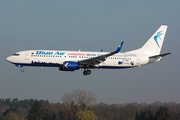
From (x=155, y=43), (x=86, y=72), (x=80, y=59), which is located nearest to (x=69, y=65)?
(x=80, y=59)

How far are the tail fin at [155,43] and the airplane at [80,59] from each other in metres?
1.64

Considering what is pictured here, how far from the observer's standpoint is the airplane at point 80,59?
53.3 metres

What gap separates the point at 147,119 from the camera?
103188 mm

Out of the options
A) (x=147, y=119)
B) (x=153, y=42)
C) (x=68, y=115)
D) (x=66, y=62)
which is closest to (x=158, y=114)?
(x=147, y=119)

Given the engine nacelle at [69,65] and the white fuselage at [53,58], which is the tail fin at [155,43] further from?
the engine nacelle at [69,65]

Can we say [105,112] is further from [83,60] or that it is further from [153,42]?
[83,60]

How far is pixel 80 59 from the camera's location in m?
55.0

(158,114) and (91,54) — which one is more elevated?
(91,54)

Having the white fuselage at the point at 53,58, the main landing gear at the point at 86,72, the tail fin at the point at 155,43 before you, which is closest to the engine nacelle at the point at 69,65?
the white fuselage at the point at 53,58

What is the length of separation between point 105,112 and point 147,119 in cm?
2807

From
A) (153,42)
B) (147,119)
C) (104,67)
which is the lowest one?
(147,119)

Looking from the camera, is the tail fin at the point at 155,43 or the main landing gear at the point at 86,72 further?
the tail fin at the point at 155,43

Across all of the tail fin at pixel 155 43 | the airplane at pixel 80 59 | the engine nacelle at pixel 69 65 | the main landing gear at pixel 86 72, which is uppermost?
the tail fin at pixel 155 43

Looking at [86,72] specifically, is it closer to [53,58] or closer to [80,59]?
[80,59]
